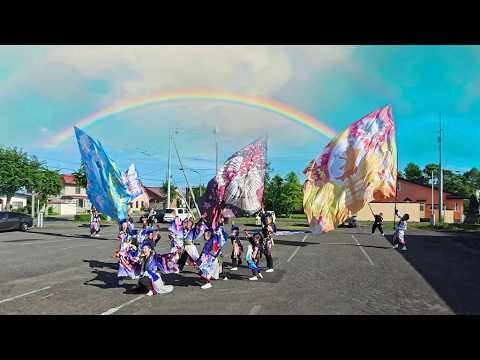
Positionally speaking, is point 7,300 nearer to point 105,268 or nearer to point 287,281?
point 105,268

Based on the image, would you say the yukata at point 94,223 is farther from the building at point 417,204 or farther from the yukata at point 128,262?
the building at point 417,204

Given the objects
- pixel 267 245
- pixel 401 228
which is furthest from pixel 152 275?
pixel 401 228

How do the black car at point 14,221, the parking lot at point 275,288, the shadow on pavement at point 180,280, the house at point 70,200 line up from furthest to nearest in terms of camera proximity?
the house at point 70,200
the black car at point 14,221
the shadow on pavement at point 180,280
the parking lot at point 275,288

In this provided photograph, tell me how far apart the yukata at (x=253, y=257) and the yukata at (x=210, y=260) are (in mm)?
1094

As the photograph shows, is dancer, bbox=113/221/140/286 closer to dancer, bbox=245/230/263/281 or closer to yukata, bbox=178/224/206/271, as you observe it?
yukata, bbox=178/224/206/271

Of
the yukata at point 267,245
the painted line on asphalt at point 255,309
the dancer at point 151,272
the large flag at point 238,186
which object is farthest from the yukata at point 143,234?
A: the yukata at point 267,245

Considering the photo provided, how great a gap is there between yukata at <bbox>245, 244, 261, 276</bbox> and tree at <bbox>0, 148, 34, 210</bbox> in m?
40.5

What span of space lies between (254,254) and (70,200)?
76588 millimetres

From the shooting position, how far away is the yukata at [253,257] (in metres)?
12.4

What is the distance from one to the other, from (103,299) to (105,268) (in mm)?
4947

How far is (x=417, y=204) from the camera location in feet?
195

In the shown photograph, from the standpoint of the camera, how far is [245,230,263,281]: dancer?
12375mm

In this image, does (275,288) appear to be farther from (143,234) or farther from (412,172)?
(412,172)

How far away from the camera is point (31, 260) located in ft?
53.0
